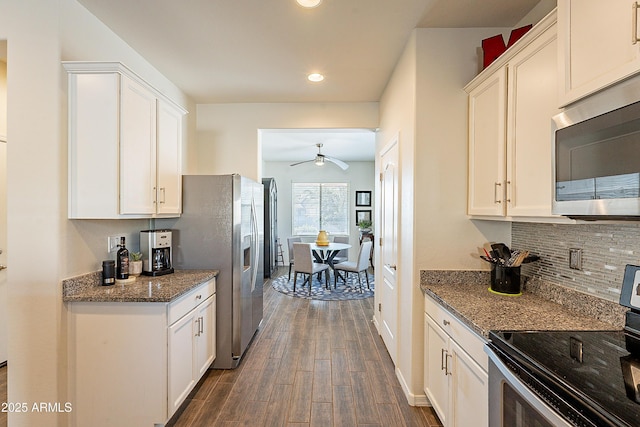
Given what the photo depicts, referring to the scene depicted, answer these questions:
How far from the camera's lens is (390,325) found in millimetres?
2939

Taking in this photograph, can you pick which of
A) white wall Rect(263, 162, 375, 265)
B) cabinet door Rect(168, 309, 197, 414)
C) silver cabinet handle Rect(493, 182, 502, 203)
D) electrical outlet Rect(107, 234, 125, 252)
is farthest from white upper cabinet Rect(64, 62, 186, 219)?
white wall Rect(263, 162, 375, 265)

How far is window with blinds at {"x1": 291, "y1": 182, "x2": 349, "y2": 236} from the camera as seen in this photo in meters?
7.69

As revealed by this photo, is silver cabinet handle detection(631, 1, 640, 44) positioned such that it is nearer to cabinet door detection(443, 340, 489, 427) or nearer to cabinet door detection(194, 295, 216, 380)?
cabinet door detection(443, 340, 489, 427)

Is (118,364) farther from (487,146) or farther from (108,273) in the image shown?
(487,146)

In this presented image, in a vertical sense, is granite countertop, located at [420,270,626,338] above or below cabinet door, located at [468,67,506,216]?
below

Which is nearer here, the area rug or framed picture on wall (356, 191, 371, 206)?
the area rug

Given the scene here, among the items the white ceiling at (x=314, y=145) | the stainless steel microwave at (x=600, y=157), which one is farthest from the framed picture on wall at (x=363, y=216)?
the stainless steel microwave at (x=600, y=157)

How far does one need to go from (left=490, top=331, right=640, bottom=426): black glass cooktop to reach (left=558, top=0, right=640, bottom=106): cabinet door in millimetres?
938

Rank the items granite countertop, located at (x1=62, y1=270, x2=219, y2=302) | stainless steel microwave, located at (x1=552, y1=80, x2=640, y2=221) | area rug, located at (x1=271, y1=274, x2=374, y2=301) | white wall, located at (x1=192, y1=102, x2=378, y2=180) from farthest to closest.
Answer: area rug, located at (x1=271, y1=274, x2=374, y2=301)
white wall, located at (x1=192, y1=102, x2=378, y2=180)
granite countertop, located at (x1=62, y1=270, x2=219, y2=302)
stainless steel microwave, located at (x1=552, y1=80, x2=640, y2=221)

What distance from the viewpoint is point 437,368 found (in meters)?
1.93

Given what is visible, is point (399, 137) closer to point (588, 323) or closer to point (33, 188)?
point (588, 323)

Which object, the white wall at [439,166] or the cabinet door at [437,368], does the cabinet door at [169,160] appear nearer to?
the white wall at [439,166]

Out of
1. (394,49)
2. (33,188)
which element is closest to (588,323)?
(394,49)

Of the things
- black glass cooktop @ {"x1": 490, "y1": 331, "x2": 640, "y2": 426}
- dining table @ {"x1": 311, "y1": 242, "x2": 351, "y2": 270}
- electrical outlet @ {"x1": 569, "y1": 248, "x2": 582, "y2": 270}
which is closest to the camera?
black glass cooktop @ {"x1": 490, "y1": 331, "x2": 640, "y2": 426}
